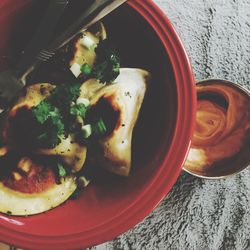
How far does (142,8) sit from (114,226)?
13.1 inches

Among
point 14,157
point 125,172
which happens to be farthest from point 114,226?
point 14,157

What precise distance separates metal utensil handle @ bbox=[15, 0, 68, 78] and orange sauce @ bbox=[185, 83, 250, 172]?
0.32 m

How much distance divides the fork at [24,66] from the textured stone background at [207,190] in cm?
26

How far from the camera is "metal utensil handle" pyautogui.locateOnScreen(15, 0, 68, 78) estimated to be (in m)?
0.69

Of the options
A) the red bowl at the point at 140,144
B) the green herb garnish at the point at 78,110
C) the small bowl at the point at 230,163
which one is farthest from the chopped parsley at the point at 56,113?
the small bowl at the point at 230,163

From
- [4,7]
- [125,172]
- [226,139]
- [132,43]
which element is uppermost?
[4,7]

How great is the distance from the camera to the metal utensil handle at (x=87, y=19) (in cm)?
69

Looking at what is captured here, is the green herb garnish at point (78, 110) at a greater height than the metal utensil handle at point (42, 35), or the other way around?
the metal utensil handle at point (42, 35)

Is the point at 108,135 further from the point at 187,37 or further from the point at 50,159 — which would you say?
the point at 187,37

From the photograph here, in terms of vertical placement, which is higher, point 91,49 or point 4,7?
point 4,7

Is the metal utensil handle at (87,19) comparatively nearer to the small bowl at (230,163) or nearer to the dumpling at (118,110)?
the dumpling at (118,110)

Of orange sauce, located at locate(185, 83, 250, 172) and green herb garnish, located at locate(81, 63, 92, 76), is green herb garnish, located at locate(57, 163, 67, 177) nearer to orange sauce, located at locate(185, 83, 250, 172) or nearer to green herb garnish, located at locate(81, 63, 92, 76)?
green herb garnish, located at locate(81, 63, 92, 76)

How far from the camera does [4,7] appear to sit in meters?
0.71

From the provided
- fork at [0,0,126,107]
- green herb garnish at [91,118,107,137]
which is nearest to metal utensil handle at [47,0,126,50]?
fork at [0,0,126,107]
